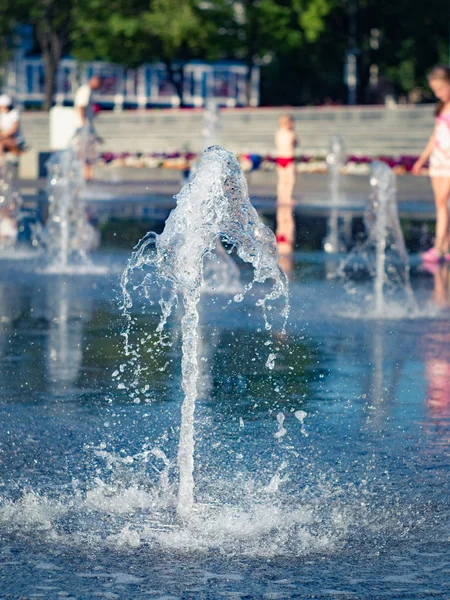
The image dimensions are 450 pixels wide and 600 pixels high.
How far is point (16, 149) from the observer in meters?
22.0

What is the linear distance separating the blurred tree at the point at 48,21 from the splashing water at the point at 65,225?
35.8 meters

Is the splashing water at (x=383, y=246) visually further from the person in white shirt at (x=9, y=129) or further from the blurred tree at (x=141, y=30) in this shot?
the blurred tree at (x=141, y=30)

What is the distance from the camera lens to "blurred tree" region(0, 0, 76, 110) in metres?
53.5

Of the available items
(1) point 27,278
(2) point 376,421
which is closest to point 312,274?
(1) point 27,278

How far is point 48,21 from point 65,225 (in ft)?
131

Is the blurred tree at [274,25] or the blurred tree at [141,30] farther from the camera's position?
the blurred tree at [274,25]

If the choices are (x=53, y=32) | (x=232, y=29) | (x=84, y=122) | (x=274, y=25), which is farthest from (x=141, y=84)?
(x=84, y=122)

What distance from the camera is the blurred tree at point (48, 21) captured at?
176ft

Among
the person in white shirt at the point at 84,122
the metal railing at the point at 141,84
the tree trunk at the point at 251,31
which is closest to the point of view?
the person in white shirt at the point at 84,122

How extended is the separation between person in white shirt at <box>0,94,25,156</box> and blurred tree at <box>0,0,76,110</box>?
30.6 m

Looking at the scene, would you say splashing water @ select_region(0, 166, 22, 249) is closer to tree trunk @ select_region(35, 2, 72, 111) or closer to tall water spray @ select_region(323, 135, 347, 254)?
tall water spray @ select_region(323, 135, 347, 254)

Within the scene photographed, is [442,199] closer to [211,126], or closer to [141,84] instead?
[211,126]

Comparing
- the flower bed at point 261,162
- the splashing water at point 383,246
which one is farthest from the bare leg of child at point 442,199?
the flower bed at point 261,162

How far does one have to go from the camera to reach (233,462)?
626 cm
